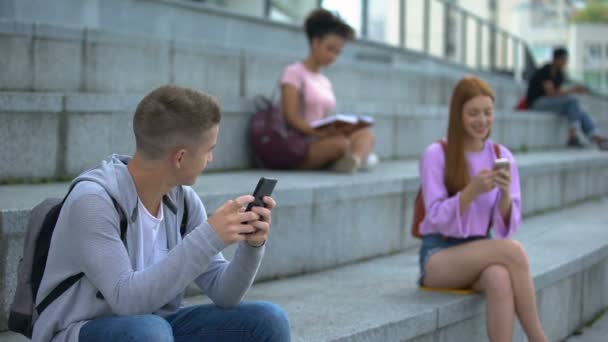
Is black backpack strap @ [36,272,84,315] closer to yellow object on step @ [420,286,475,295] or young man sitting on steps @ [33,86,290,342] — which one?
young man sitting on steps @ [33,86,290,342]

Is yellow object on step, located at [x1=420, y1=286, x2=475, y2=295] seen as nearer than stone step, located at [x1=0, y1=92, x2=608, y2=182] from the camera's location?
Yes

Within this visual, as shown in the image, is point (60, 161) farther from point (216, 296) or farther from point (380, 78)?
point (380, 78)

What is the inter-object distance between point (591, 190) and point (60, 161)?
19.7 ft

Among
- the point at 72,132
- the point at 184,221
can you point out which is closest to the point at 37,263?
the point at 184,221

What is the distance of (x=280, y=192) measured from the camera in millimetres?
4715

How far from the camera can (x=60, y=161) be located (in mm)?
4867

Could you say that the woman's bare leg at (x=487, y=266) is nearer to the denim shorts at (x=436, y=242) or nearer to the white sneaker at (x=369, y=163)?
the denim shorts at (x=436, y=242)

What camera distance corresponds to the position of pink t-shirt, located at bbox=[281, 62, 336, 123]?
6543 mm

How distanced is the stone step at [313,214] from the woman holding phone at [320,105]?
17cm

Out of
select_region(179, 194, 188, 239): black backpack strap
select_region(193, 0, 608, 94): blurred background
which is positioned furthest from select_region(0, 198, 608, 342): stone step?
select_region(193, 0, 608, 94): blurred background

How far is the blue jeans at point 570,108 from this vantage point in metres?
11.6

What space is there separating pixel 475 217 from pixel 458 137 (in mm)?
397

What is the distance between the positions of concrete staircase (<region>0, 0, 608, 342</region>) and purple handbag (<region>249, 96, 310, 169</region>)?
0.13 metres

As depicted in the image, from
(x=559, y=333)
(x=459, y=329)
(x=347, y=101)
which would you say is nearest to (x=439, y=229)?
(x=459, y=329)
